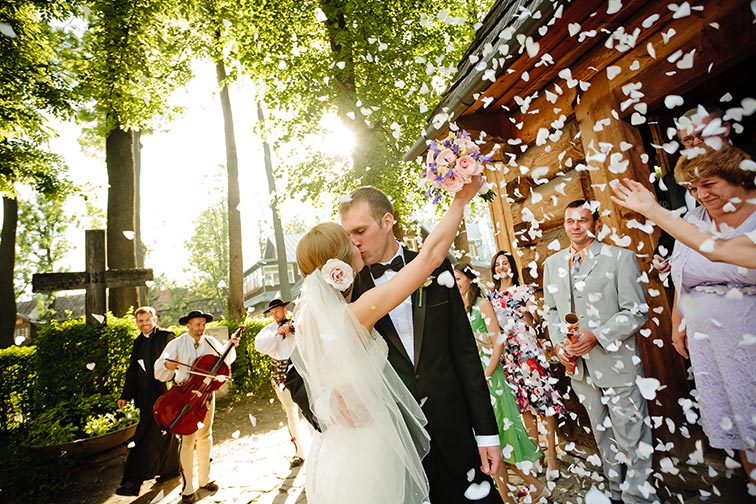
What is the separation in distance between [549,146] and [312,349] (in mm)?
3552

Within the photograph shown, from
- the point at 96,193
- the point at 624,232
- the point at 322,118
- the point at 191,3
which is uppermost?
the point at 191,3

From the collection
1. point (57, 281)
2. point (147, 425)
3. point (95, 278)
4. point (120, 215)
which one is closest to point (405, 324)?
point (147, 425)

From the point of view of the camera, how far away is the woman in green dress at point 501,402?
145 inches

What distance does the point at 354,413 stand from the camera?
6.83ft

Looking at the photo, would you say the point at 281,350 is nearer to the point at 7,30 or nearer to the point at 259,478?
the point at 259,478

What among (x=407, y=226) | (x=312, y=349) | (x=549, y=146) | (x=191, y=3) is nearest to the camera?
(x=312, y=349)

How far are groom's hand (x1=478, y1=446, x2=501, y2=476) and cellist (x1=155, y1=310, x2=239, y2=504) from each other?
4608mm

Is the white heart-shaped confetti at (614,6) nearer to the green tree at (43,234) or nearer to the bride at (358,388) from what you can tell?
the bride at (358,388)

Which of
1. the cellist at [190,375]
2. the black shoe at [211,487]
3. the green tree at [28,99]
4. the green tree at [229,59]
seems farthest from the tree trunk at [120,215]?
the black shoe at [211,487]

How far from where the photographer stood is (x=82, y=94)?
8.88 meters

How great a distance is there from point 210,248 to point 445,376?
4263 centimetres

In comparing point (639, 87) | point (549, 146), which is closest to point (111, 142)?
point (549, 146)

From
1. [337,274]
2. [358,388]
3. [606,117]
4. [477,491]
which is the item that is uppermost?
[606,117]

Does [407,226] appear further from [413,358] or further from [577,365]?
[413,358]
